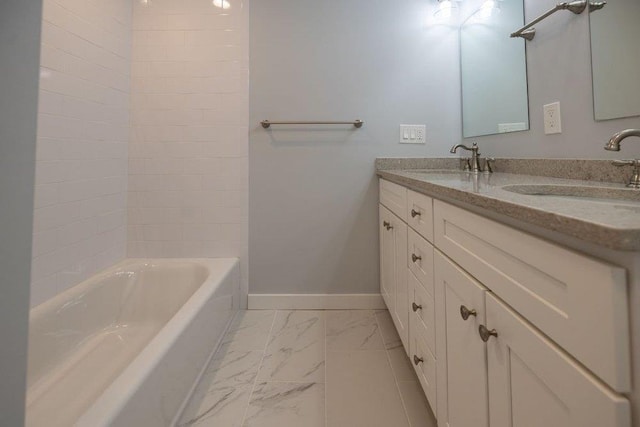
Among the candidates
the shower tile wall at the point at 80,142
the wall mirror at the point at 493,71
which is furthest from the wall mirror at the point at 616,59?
the shower tile wall at the point at 80,142

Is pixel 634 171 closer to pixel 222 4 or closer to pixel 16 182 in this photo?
pixel 16 182

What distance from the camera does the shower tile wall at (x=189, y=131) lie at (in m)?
1.93

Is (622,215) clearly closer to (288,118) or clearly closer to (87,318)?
(288,118)

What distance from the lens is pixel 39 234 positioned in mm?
1312

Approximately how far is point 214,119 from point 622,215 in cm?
199

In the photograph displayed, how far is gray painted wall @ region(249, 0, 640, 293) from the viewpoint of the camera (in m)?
1.95

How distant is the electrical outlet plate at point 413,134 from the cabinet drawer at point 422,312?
1.05 meters

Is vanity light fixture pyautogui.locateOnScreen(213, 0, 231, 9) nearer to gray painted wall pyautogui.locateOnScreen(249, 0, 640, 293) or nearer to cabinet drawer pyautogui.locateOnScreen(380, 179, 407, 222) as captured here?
gray painted wall pyautogui.locateOnScreen(249, 0, 640, 293)

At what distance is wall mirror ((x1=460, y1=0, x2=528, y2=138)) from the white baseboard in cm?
124

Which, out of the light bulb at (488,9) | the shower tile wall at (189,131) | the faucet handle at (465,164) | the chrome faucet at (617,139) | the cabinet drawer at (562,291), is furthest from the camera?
the shower tile wall at (189,131)

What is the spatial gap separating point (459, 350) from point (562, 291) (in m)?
0.41

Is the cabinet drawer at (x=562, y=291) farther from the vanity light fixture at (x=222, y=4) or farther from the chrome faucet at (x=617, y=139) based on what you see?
the vanity light fixture at (x=222, y=4)

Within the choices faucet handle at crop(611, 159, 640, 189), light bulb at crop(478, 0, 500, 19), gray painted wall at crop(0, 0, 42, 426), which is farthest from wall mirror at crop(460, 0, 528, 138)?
gray painted wall at crop(0, 0, 42, 426)

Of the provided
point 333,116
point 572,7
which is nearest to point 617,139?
point 572,7
